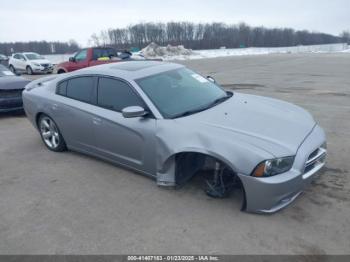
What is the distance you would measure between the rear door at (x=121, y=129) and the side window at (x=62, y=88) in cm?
83

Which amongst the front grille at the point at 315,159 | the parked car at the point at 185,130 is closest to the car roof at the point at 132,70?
the parked car at the point at 185,130

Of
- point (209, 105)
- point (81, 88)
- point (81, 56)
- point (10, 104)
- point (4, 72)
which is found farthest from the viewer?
point (81, 56)

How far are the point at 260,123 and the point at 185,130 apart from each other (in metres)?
0.84

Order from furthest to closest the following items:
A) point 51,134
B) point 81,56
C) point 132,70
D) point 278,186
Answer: point 81,56 < point 51,134 < point 132,70 < point 278,186

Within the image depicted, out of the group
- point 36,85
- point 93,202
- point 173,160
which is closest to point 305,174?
point 173,160

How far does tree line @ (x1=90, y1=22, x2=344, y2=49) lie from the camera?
10588 cm

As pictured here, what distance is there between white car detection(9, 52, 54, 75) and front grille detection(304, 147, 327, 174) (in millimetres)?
20220

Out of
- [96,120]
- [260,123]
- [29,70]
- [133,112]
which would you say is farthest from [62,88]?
[29,70]

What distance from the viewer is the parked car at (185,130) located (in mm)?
3064

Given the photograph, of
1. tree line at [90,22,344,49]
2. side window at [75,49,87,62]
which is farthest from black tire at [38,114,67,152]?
tree line at [90,22,344,49]

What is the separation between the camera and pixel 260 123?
3518 mm

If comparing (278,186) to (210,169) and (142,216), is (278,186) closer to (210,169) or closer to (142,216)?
(210,169)

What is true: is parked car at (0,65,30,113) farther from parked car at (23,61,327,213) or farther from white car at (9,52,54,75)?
white car at (9,52,54,75)

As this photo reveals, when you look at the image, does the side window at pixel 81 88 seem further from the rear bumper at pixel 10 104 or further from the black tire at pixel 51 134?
the rear bumper at pixel 10 104
